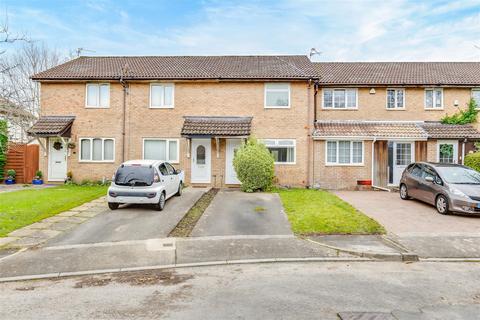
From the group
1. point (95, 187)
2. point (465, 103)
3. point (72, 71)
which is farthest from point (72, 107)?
point (465, 103)

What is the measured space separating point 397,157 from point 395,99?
3.61 m

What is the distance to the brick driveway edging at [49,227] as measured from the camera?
774 centimetres

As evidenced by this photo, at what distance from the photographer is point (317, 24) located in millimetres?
17359

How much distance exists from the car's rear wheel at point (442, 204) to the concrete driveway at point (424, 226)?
0.64ft

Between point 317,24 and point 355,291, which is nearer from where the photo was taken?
point 355,291

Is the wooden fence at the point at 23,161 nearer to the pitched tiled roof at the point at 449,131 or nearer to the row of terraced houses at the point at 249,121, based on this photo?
the row of terraced houses at the point at 249,121

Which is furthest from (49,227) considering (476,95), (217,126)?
(476,95)

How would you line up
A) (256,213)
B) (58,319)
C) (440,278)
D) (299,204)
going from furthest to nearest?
(299,204) < (256,213) < (440,278) < (58,319)

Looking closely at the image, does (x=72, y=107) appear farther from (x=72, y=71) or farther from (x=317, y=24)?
(x=317, y=24)

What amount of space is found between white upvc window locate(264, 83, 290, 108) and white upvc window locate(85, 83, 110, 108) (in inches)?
333

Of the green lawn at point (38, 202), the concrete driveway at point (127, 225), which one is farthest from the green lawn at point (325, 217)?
the green lawn at point (38, 202)

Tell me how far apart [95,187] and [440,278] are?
15.0 metres

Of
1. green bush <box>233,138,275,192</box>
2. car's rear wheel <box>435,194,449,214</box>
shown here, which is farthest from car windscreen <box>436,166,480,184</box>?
green bush <box>233,138,275,192</box>

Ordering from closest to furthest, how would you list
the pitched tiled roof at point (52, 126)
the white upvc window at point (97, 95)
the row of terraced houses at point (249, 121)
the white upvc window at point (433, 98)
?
the pitched tiled roof at point (52, 126) < the row of terraced houses at point (249, 121) < the white upvc window at point (97, 95) < the white upvc window at point (433, 98)
